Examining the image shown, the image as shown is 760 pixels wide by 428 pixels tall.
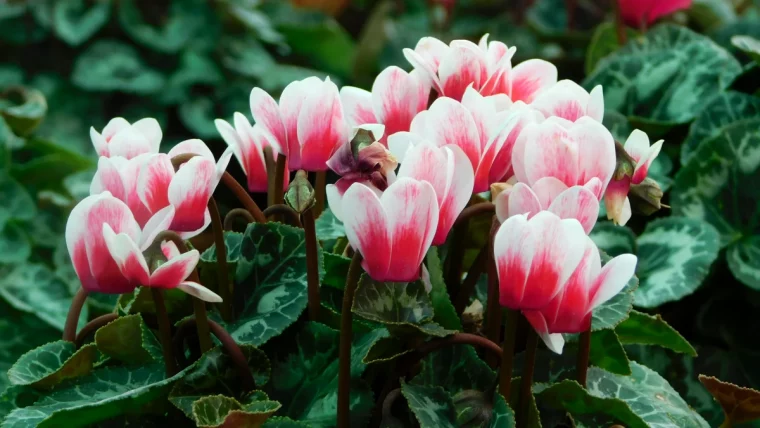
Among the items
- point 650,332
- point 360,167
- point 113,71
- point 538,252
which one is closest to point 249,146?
point 360,167

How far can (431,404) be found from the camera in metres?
0.61

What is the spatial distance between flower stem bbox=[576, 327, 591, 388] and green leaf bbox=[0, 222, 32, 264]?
102cm

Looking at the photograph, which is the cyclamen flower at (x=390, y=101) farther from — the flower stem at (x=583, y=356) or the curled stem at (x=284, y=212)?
the flower stem at (x=583, y=356)

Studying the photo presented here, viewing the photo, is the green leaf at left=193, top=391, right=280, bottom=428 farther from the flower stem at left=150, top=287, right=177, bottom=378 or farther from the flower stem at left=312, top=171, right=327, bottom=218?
the flower stem at left=312, top=171, right=327, bottom=218

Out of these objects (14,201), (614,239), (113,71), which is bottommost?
(113,71)

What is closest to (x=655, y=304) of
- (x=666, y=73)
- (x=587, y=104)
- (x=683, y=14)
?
(x=587, y=104)

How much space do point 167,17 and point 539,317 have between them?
203cm

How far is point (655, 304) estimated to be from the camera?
36.5 inches

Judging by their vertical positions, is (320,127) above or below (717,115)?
above

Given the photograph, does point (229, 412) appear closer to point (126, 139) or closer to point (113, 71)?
point (126, 139)

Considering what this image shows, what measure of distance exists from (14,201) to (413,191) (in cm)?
111

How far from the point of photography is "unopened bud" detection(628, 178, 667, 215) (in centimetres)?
62

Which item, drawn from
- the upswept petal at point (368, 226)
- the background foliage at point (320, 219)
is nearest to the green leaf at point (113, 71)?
the background foliage at point (320, 219)

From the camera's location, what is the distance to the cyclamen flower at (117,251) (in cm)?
56
